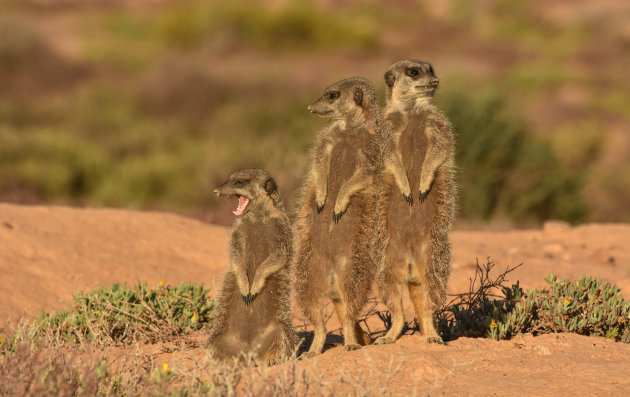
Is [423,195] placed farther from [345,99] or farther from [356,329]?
[356,329]

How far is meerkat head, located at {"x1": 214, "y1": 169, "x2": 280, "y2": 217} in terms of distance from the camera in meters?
4.77

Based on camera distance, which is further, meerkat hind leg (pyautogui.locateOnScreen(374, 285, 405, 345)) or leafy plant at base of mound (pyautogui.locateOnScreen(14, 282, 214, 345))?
leafy plant at base of mound (pyautogui.locateOnScreen(14, 282, 214, 345))

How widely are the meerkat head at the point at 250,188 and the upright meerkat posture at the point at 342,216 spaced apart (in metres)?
0.35

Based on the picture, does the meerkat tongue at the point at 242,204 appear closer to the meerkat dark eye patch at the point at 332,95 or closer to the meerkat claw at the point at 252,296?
the meerkat claw at the point at 252,296

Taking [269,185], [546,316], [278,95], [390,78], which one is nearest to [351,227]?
[269,185]

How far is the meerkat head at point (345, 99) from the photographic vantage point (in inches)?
195

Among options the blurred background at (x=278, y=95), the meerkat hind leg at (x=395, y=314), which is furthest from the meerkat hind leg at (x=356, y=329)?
the blurred background at (x=278, y=95)

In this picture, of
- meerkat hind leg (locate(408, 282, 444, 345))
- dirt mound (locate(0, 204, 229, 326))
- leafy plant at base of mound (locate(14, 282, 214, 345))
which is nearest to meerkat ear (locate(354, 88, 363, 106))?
meerkat hind leg (locate(408, 282, 444, 345))

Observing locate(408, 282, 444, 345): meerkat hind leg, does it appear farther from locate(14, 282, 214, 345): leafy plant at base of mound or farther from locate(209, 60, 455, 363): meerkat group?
locate(14, 282, 214, 345): leafy plant at base of mound

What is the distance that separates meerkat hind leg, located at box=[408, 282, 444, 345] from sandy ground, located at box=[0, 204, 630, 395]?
0.26 feet

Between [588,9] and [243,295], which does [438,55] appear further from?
[243,295]

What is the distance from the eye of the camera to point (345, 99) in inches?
195

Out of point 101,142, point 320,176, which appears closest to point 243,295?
point 320,176

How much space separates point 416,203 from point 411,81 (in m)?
0.75
